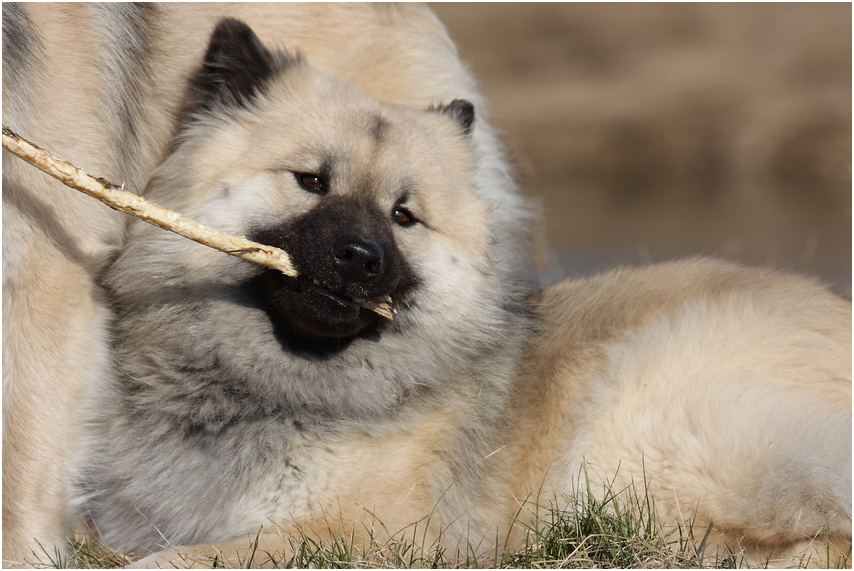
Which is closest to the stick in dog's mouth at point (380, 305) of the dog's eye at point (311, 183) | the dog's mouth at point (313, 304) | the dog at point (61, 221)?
the dog's mouth at point (313, 304)

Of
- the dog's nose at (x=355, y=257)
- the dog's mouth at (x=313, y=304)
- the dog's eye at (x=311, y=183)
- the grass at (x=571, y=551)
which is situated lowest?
the grass at (x=571, y=551)

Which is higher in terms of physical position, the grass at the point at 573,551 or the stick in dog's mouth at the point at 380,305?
the stick in dog's mouth at the point at 380,305

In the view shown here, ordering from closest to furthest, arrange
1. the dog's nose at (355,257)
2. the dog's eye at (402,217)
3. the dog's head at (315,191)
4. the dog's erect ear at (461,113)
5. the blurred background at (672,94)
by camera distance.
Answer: the dog's nose at (355,257) → the dog's head at (315,191) → the dog's eye at (402,217) → the dog's erect ear at (461,113) → the blurred background at (672,94)

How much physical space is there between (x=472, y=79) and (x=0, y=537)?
9.18ft

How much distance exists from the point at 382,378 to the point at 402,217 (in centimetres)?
55

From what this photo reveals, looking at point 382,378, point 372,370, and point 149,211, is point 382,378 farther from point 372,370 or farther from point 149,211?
point 149,211

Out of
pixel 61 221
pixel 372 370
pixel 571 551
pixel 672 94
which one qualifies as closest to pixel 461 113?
pixel 372 370

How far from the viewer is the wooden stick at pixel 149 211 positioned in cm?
216

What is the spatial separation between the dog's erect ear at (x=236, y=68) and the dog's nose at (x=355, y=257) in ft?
2.48

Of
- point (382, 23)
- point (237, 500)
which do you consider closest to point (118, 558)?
point (237, 500)


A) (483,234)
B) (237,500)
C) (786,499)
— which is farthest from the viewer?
(483,234)

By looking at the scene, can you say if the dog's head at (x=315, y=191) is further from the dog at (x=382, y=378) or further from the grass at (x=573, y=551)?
the grass at (x=573, y=551)

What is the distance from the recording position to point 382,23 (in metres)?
3.52

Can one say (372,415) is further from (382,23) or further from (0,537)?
(382,23)
